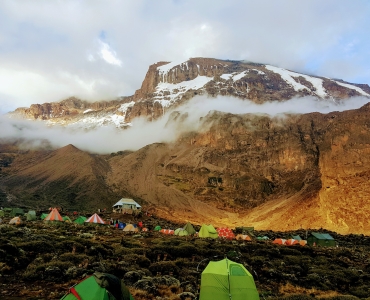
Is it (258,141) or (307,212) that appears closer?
(307,212)

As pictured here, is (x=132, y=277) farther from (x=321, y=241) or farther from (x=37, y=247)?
(x=321, y=241)

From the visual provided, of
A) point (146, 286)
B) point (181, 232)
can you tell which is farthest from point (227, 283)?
point (181, 232)

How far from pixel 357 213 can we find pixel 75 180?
82.0 metres

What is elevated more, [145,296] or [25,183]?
[145,296]

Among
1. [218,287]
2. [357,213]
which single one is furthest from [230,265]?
[357,213]

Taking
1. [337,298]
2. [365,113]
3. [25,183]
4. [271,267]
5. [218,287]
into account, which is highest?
[365,113]

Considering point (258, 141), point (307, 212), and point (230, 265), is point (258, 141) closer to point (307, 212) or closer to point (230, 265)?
point (307, 212)

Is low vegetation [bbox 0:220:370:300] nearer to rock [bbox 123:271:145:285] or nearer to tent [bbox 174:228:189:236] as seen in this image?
rock [bbox 123:271:145:285]

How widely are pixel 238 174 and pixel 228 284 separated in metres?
99.4

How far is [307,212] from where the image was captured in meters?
67.8

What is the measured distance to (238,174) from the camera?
10875cm

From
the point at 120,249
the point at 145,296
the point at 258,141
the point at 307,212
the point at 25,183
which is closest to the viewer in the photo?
the point at 145,296

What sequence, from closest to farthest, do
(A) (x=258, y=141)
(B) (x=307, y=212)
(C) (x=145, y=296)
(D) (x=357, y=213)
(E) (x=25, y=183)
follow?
(C) (x=145, y=296)
(D) (x=357, y=213)
(B) (x=307, y=212)
(E) (x=25, y=183)
(A) (x=258, y=141)

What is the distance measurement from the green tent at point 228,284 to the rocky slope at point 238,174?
170 ft
